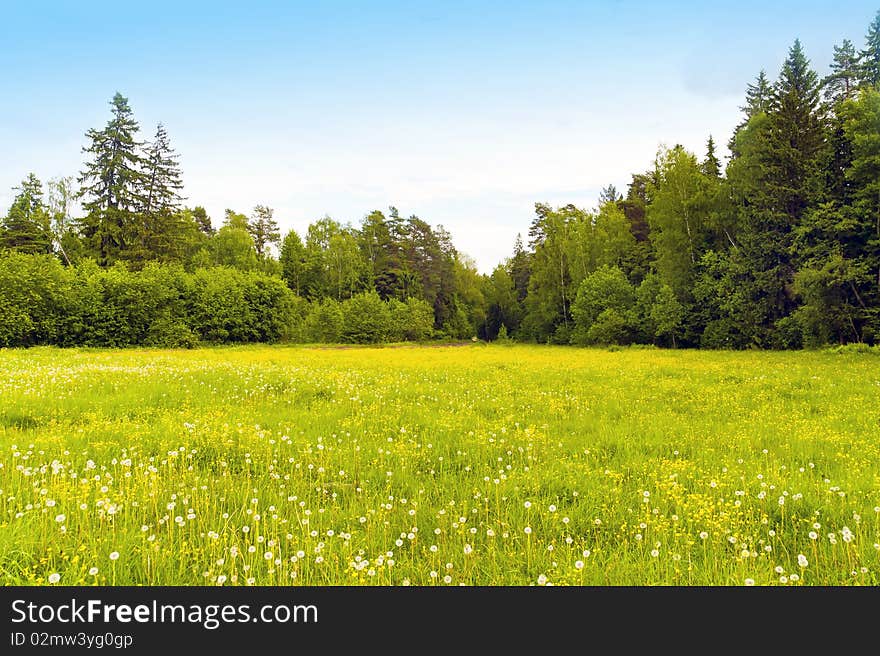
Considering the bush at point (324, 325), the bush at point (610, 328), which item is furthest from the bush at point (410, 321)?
the bush at point (610, 328)

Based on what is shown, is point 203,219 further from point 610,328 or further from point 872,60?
point 872,60

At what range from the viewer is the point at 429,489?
5305 millimetres

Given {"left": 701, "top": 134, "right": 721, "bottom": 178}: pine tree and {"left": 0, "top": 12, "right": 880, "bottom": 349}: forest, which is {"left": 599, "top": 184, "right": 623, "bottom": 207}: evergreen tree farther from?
{"left": 701, "top": 134, "right": 721, "bottom": 178}: pine tree

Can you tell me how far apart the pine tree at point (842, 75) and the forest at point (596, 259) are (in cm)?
17

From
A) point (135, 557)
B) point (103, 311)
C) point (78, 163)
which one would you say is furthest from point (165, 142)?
point (135, 557)

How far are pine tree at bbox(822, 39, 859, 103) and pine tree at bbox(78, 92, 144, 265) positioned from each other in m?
77.9

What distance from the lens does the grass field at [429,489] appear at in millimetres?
3430

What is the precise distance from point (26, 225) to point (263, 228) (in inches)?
1498

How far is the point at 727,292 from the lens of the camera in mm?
36594

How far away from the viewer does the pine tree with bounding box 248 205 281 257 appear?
85.1 meters

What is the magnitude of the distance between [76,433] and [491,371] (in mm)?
14564

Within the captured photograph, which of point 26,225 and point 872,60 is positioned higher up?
point 872,60

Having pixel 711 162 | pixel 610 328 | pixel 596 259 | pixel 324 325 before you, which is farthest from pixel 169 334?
pixel 711 162
